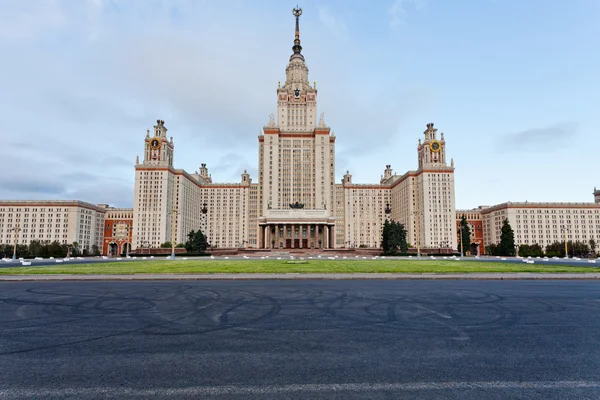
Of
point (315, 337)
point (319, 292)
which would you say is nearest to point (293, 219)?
point (319, 292)

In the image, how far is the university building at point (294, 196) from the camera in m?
120

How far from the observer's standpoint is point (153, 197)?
397 feet

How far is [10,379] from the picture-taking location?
5.55 meters

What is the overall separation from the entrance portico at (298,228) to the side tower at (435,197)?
106 ft

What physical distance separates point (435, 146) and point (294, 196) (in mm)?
52647

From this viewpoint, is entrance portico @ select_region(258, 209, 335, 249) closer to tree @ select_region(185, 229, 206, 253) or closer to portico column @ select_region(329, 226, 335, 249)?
portico column @ select_region(329, 226, 335, 249)

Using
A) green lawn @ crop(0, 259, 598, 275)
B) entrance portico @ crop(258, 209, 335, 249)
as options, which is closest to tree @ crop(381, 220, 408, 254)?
entrance portico @ crop(258, 209, 335, 249)

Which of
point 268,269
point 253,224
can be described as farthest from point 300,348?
point 253,224

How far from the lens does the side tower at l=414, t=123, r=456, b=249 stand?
403ft

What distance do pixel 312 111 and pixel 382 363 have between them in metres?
134

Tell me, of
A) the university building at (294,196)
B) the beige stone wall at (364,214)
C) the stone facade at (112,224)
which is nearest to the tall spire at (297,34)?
the university building at (294,196)

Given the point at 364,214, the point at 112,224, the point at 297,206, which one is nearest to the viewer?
the point at 297,206

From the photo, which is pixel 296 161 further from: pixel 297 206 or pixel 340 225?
pixel 340 225

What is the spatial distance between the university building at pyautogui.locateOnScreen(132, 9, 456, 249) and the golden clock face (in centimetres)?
13
